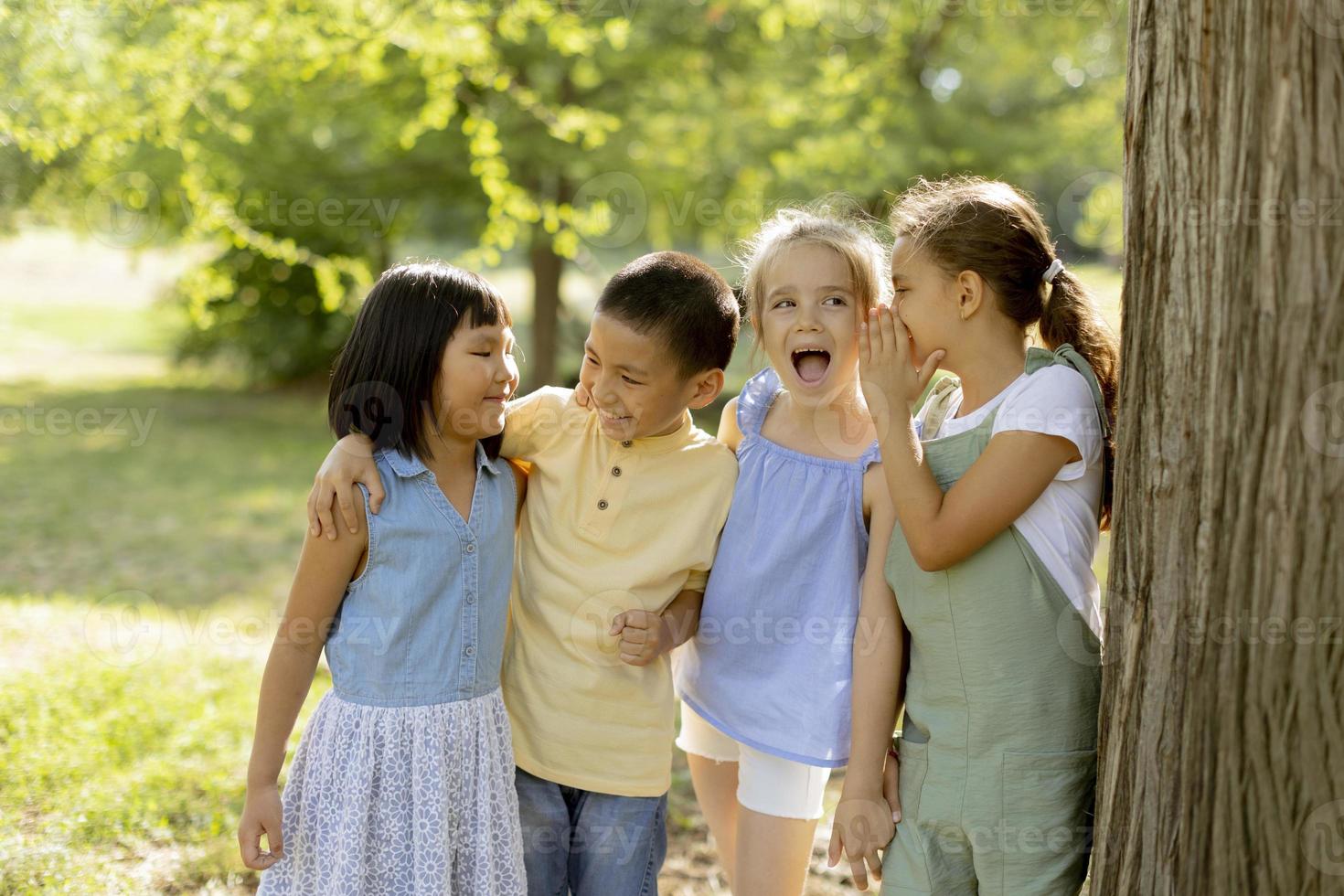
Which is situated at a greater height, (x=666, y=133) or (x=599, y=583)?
(x=666, y=133)

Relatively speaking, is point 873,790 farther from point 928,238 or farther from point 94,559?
point 94,559

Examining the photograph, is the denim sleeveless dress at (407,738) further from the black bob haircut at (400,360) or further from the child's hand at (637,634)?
the child's hand at (637,634)

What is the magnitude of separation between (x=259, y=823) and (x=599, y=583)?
0.73 m

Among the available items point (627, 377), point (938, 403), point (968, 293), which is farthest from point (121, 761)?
point (968, 293)

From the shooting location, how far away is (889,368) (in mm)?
1966

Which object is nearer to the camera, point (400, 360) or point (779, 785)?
point (400, 360)

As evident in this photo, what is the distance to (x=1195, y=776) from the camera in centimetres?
171

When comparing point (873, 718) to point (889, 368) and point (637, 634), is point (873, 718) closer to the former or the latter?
point (637, 634)

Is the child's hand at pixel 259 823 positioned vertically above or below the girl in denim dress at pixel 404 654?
below

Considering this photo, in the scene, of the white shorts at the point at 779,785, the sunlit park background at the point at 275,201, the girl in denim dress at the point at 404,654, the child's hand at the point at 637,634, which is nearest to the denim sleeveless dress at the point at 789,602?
the white shorts at the point at 779,785

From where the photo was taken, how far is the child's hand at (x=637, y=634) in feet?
6.91

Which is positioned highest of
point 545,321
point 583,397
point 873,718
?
point 545,321

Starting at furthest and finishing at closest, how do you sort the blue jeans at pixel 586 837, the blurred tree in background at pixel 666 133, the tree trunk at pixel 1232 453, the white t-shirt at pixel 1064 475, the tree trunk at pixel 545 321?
the tree trunk at pixel 545 321, the blurred tree in background at pixel 666 133, the blue jeans at pixel 586 837, the white t-shirt at pixel 1064 475, the tree trunk at pixel 1232 453

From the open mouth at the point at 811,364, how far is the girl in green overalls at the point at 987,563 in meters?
0.18
